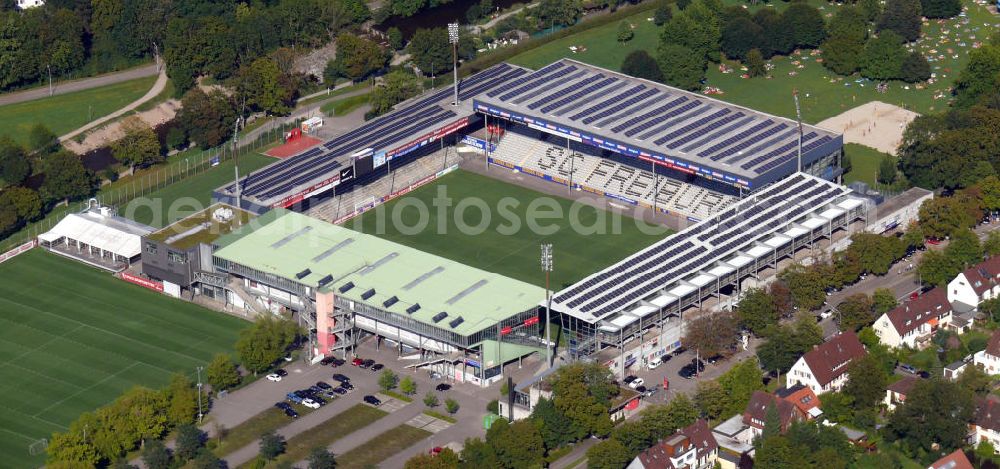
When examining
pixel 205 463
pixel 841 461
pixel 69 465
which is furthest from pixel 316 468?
pixel 841 461

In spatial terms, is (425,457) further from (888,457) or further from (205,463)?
(888,457)

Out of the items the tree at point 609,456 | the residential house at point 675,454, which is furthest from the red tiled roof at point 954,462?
the tree at point 609,456

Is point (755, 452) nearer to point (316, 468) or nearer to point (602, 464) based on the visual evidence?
point (602, 464)

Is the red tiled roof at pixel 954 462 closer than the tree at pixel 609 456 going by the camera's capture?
Yes

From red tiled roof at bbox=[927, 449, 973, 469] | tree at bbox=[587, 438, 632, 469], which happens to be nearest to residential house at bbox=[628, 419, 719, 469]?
tree at bbox=[587, 438, 632, 469]

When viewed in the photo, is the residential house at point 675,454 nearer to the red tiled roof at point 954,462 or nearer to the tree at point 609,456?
the tree at point 609,456

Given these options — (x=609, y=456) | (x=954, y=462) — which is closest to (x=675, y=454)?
(x=609, y=456)
